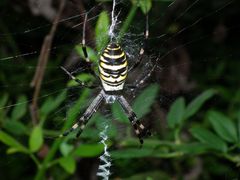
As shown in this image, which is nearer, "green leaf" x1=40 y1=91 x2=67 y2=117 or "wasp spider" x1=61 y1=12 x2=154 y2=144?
"wasp spider" x1=61 y1=12 x2=154 y2=144

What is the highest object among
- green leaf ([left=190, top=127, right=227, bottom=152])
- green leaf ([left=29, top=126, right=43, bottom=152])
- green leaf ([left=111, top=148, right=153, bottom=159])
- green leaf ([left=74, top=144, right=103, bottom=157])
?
green leaf ([left=29, top=126, right=43, bottom=152])

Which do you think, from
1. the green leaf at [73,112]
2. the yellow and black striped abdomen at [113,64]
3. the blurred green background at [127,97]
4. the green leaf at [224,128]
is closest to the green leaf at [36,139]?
the blurred green background at [127,97]

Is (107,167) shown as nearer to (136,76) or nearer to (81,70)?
(136,76)

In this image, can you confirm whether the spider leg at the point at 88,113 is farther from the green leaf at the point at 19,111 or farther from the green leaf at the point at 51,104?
the green leaf at the point at 19,111

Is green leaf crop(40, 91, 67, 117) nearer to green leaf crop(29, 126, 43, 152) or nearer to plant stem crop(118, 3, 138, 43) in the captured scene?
green leaf crop(29, 126, 43, 152)

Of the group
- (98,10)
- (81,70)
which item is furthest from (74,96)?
(98,10)

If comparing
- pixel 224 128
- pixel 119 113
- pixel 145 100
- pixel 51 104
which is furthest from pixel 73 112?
pixel 224 128

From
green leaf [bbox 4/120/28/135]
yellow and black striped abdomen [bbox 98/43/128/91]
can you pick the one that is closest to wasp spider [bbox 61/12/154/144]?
yellow and black striped abdomen [bbox 98/43/128/91]

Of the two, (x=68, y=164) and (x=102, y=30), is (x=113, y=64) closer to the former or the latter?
(x=102, y=30)
